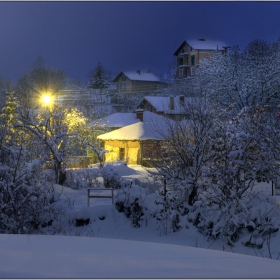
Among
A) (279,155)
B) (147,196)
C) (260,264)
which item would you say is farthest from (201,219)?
(260,264)

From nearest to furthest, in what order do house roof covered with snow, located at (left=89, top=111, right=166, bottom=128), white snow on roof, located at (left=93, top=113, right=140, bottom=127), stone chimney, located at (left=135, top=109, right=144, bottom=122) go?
stone chimney, located at (left=135, top=109, right=144, bottom=122), house roof covered with snow, located at (left=89, top=111, right=166, bottom=128), white snow on roof, located at (left=93, top=113, right=140, bottom=127)

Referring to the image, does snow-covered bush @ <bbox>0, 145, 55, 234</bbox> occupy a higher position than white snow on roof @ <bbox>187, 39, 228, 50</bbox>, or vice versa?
white snow on roof @ <bbox>187, 39, 228, 50</bbox>

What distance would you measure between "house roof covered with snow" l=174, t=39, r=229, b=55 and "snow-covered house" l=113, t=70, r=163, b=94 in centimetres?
1230

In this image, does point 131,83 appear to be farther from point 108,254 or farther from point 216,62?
point 108,254

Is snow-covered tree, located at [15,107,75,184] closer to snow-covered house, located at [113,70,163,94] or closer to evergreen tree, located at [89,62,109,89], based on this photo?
evergreen tree, located at [89,62,109,89]

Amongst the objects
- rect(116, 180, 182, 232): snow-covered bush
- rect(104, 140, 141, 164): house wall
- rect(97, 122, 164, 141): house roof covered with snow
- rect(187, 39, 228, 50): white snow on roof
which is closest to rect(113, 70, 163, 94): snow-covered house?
rect(97, 122, 164, 141): house roof covered with snow

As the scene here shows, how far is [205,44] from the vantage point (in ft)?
106

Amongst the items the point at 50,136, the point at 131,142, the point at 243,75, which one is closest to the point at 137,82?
the point at 131,142

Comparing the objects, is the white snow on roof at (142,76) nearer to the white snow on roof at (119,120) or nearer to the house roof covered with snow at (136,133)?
the white snow on roof at (119,120)

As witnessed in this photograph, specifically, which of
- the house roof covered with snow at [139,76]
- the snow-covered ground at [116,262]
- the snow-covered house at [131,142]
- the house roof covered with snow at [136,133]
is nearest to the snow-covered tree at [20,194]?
the snow-covered ground at [116,262]

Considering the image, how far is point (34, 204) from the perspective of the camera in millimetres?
12602

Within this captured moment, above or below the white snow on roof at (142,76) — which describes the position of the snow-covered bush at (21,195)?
below

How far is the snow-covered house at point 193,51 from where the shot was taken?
3181 cm

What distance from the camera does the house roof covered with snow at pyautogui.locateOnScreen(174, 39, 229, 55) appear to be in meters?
31.2
